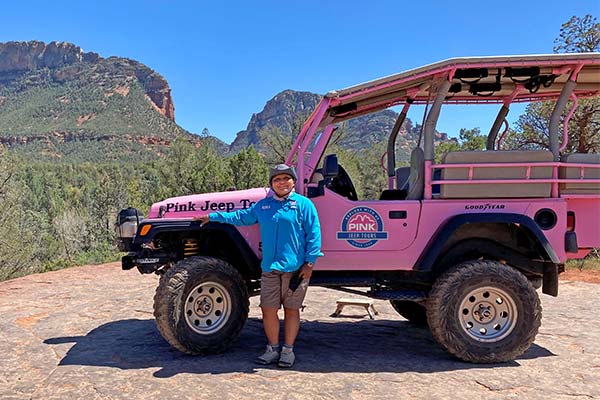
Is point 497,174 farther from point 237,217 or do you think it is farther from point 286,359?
point 286,359

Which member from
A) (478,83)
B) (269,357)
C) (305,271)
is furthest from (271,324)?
(478,83)

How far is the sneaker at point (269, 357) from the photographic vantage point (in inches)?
164

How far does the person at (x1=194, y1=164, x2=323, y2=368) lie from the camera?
13.4 ft

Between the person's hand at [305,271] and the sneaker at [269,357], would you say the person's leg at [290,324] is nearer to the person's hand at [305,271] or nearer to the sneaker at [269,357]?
the sneaker at [269,357]

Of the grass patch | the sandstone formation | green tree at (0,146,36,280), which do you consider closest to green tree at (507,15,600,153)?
the grass patch

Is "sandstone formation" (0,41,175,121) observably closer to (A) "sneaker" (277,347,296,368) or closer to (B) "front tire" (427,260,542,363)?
(A) "sneaker" (277,347,296,368)

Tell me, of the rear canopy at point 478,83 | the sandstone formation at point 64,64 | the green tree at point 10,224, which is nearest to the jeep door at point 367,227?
the rear canopy at point 478,83

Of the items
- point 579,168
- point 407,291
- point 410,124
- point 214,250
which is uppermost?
point 410,124

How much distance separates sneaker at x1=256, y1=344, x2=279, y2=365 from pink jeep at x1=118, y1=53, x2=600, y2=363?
1.33 feet

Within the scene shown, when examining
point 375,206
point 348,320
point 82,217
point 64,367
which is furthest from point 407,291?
point 82,217

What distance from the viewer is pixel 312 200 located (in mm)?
4480

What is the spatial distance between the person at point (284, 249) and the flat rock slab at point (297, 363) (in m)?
0.32

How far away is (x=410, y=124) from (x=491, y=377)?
130 inches

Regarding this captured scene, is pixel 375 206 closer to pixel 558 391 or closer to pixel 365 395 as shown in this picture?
pixel 365 395
